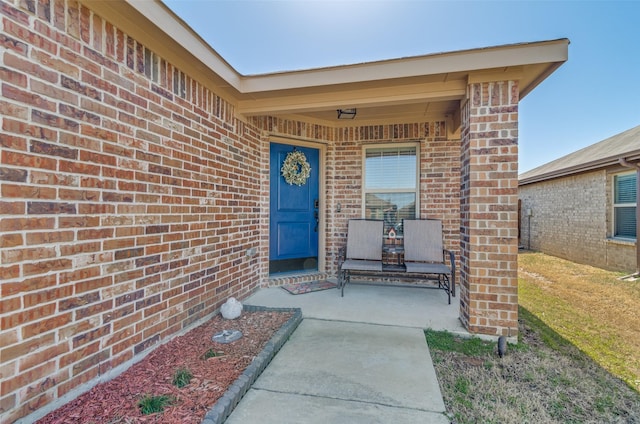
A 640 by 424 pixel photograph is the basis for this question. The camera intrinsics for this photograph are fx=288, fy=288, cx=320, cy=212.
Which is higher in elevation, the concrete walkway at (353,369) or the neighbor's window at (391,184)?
the neighbor's window at (391,184)

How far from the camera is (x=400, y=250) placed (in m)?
4.27

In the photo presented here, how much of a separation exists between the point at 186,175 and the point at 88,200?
3.05ft

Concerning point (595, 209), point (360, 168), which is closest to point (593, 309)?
point (360, 168)

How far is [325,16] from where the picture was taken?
15.8 feet

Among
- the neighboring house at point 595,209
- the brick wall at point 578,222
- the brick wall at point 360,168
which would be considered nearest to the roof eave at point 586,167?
the neighboring house at point 595,209

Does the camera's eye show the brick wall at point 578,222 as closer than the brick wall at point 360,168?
No

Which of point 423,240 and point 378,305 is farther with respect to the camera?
point 423,240

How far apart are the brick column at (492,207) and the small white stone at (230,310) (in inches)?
91.8

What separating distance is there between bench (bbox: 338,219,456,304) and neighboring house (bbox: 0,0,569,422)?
0.29 metres

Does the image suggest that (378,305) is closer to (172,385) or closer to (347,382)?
(347,382)

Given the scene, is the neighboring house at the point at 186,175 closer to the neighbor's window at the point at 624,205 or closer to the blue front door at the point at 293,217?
the blue front door at the point at 293,217

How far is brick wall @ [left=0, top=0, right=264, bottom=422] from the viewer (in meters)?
1.45

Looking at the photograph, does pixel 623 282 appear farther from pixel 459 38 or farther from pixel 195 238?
pixel 195 238

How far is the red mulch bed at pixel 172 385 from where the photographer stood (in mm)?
1580
